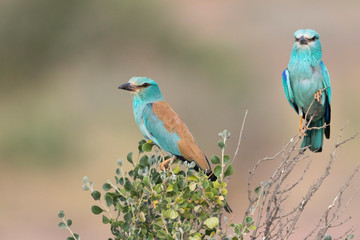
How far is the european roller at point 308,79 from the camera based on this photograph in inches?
130

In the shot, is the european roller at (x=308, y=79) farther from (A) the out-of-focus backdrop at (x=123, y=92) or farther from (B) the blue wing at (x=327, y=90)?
(A) the out-of-focus backdrop at (x=123, y=92)

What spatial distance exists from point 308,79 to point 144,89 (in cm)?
81

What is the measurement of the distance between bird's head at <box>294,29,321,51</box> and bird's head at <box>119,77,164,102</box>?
70 centimetres

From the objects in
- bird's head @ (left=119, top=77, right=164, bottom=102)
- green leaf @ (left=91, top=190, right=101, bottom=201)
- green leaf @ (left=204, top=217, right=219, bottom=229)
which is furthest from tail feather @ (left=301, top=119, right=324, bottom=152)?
green leaf @ (left=91, top=190, right=101, bottom=201)

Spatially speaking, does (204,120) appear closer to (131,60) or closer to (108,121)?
(108,121)

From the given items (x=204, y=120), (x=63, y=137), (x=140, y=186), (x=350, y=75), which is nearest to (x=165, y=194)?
(x=140, y=186)

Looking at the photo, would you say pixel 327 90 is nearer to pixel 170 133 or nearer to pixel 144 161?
pixel 170 133

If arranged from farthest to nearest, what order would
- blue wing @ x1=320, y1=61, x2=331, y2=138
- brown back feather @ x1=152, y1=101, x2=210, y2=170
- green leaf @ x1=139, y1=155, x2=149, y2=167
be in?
1. blue wing @ x1=320, y1=61, x2=331, y2=138
2. brown back feather @ x1=152, y1=101, x2=210, y2=170
3. green leaf @ x1=139, y1=155, x2=149, y2=167

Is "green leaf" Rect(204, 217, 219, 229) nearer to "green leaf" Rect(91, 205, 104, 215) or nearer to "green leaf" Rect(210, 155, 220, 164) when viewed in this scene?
"green leaf" Rect(210, 155, 220, 164)

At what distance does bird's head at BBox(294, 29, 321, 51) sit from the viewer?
3271 millimetres

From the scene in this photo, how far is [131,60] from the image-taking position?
38.3 feet

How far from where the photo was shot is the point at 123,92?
10445 mm

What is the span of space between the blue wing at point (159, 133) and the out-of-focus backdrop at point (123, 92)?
529 centimetres

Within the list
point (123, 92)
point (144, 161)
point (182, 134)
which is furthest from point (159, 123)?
point (123, 92)
